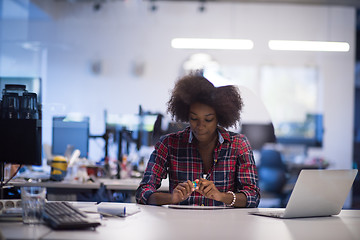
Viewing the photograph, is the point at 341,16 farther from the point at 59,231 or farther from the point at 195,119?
the point at 59,231

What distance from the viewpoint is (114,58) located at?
7031 millimetres

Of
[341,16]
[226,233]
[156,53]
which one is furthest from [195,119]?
[341,16]

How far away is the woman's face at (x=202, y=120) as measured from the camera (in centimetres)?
236

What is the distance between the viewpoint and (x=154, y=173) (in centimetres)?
241

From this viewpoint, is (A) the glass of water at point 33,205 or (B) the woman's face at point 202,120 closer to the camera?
(A) the glass of water at point 33,205

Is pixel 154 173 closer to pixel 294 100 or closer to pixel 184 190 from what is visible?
pixel 184 190

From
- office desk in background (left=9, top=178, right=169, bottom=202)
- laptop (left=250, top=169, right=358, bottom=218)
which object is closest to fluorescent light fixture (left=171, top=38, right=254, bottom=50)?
office desk in background (left=9, top=178, right=169, bottom=202)

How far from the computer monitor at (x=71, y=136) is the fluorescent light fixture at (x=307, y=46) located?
3.95 m

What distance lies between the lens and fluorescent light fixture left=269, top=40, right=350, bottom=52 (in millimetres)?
7055

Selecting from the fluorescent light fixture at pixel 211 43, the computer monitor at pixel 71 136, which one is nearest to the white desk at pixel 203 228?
the computer monitor at pixel 71 136

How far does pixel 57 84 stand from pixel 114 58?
0.91 m

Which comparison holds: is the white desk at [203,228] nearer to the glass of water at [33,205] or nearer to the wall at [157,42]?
the glass of water at [33,205]

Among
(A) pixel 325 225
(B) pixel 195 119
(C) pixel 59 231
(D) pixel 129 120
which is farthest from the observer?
(D) pixel 129 120

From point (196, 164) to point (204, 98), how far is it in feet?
1.13
